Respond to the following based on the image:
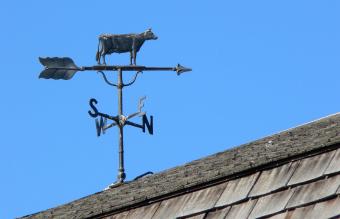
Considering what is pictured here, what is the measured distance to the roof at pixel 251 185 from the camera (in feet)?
33.8

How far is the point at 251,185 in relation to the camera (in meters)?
11.0

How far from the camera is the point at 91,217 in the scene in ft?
42.0

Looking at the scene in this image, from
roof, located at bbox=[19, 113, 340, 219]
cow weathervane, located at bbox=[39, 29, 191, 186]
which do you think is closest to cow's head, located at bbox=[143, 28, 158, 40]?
cow weathervane, located at bbox=[39, 29, 191, 186]

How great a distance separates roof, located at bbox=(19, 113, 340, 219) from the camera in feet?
33.8

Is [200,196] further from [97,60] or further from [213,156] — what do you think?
[97,60]

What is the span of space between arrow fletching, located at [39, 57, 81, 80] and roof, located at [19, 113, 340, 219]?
2.54 meters

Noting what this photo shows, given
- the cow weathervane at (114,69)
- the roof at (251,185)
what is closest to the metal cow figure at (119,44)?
the cow weathervane at (114,69)

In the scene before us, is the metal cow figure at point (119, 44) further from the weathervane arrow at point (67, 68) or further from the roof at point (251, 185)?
the roof at point (251, 185)

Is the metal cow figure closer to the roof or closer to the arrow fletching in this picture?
the arrow fletching

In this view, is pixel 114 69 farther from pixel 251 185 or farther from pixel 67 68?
pixel 251 185

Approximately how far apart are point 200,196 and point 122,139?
3.89 metres

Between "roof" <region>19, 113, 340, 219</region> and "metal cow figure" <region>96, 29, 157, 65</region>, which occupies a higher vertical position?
"metal cow figure" <region>96, 29, 157, 65</region>

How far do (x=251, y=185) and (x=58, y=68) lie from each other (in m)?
5.30

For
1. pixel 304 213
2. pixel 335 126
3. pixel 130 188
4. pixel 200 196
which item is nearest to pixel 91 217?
pixel 130 188
